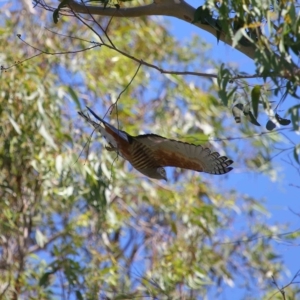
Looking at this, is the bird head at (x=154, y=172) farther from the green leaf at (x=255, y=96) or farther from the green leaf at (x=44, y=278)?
the green leaf at (x=44, y=278)

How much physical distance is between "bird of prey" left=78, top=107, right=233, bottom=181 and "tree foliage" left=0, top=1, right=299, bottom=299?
5.31 ft

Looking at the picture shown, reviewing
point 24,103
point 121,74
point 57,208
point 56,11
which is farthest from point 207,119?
point 56,11

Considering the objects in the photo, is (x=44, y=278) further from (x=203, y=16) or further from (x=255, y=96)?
(x=255, y=96)

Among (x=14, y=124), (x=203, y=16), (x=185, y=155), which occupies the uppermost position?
(x=14, y=124)

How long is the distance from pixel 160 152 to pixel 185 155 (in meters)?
0.08

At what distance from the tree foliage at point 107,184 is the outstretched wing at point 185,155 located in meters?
1.62

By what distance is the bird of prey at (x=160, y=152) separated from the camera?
8.72 feet

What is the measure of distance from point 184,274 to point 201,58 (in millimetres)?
2258

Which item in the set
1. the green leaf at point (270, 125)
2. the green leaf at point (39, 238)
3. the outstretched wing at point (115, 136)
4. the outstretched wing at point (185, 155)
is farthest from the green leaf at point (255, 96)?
the green leaf at point (39, 238)

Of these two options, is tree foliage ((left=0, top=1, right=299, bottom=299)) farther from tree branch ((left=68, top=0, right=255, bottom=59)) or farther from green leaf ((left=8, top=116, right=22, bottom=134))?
tree branch ((left=68, top=0, right=255, bottom=59))

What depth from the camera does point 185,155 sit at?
8.82 feet

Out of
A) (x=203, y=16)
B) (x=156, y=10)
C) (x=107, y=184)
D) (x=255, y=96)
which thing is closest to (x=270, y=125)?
(x=255, y=96)

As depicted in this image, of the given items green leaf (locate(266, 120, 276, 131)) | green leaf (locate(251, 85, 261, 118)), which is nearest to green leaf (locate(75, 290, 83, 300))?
green leaf (locate(266, 120, 276, 131))

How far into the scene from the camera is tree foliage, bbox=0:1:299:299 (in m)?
4.98
